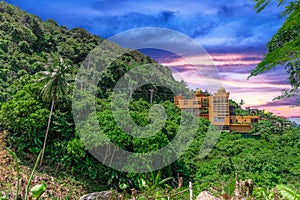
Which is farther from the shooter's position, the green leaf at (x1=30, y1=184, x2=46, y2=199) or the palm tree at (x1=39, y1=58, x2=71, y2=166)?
the palm tree at (x1=39, y1=58, x2=71, y2=166)

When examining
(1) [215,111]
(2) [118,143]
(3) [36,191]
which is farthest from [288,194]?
(1) [215,111]

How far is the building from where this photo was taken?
1854 centimetres

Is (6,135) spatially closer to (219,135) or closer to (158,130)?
(158,130)

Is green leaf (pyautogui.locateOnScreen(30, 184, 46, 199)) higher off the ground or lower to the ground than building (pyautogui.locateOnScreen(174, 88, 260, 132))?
lower

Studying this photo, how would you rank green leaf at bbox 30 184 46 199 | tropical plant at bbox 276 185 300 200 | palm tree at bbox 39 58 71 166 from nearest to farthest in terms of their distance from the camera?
green leaf at bbox 30 184 46 199
tropical plant at bbox 276 185 300 200
palm tree at bbox 39 58 71 166

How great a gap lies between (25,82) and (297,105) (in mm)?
11753

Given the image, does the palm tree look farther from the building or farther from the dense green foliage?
the building

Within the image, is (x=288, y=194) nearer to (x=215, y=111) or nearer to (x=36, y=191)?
(x=36, y=191)

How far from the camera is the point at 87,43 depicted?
2842 centimetres

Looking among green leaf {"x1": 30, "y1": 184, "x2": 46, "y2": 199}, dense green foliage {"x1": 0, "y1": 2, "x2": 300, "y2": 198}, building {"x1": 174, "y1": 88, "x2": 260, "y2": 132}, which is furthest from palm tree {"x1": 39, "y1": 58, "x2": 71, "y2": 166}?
green leaf {"x1": 30, "y1": 184, "x2": 46, "y2": 199}

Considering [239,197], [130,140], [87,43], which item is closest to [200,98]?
[130,140]

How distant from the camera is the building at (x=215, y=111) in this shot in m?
18.5

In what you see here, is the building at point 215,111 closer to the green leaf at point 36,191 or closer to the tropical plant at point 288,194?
the tropical plant at point 288,194

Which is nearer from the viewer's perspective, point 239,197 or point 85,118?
point 239,197
